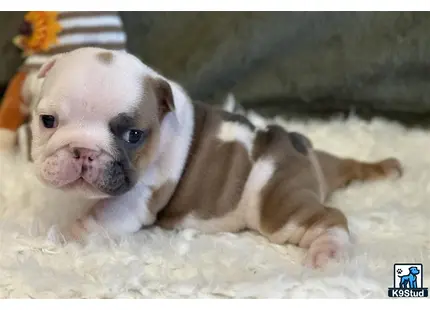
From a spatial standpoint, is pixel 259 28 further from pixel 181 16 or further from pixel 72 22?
pixel 72 22

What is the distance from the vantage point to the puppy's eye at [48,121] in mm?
1114

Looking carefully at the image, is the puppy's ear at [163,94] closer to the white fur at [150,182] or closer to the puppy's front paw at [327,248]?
the white fur at [150,182]

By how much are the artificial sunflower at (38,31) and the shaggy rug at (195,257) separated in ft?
1.47

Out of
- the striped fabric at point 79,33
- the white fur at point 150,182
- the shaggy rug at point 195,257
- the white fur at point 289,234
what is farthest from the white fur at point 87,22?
the white fur at point 289,234

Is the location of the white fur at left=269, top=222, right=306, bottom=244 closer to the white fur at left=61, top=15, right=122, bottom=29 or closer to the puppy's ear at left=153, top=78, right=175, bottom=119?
the puppy's ear at left=153, top=78, right=175, bottom=119

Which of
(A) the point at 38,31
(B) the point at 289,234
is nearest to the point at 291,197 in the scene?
(B) the point at 289,234

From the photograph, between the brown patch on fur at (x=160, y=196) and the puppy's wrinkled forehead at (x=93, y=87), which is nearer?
the puppy's wrinkled forehead at (x=93, y=87)

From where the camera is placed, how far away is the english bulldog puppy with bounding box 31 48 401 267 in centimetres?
109

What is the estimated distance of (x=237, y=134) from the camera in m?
1.31

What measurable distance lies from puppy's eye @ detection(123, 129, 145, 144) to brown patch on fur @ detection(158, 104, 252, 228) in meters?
0.16

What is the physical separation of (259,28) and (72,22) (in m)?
0.54

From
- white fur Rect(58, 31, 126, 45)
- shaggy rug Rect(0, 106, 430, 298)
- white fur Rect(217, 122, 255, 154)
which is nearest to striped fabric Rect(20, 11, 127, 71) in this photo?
white fur Rect(58, 31, 126, 45)

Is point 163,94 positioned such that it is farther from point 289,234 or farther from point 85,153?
point 289,234

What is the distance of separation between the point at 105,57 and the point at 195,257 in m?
0.39
